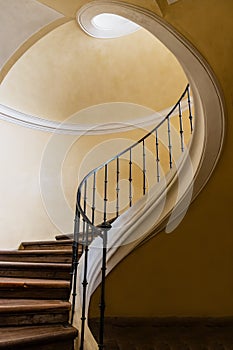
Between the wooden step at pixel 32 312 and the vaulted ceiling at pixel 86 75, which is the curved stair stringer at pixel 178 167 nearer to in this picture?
the wooden step at pixel 32 312

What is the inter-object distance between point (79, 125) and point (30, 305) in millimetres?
2909

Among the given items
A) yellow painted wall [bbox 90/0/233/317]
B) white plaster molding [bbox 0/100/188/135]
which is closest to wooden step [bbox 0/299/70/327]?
yellow painted wall [bbox 90/0/233/317]

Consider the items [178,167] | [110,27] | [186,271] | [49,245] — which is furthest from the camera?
[110,27]

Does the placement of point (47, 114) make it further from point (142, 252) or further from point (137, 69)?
point (142, 252)

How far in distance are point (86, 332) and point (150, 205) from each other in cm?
93

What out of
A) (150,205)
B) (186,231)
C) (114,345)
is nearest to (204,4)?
(150,205)

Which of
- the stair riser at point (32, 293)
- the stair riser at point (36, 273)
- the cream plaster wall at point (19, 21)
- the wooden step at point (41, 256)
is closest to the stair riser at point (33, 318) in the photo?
the stair riser at point (32, 293)

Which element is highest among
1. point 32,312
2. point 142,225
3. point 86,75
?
point 86,75

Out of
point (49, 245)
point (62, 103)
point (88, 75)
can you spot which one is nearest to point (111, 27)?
point (88, 75)

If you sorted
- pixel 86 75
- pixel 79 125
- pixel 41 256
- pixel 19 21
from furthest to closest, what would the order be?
pixel 79 125 < pixel 86 75 < pixel 41 256 < pixel 19 21

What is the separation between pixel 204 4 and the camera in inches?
55.4

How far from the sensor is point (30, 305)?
178cm

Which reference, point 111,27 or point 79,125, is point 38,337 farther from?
point 111,27

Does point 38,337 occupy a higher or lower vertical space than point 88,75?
lower
